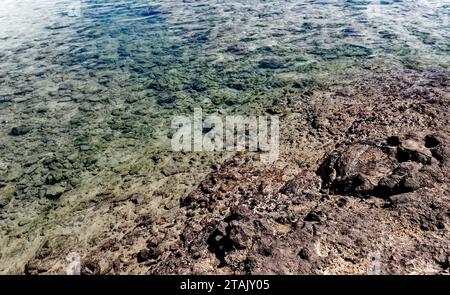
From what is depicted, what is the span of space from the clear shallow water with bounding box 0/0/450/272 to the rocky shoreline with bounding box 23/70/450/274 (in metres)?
0.91

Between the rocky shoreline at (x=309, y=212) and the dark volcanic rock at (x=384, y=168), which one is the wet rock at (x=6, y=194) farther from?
the dark volcanic rock at (x=384, y=168)

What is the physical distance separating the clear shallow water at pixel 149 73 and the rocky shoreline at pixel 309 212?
0.91 metres

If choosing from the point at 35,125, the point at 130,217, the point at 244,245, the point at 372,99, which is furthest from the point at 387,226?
the point at 35,125

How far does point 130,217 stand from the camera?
6.95m

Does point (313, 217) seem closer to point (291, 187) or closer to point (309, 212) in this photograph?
point (309, 212)

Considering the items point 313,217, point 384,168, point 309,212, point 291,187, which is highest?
point 384,168

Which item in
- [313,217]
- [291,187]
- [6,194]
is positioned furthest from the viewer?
[6,194]

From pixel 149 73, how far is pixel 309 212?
9.71 m

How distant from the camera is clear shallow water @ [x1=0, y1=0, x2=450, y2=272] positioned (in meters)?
8.16

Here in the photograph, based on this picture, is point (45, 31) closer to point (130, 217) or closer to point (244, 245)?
point (130, 217)

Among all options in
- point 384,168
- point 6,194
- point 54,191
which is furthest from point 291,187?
point 6,194

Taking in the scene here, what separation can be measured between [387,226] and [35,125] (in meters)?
9.90

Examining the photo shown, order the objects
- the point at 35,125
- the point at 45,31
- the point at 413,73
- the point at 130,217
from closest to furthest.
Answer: the point at 130,217 → the point at 35,125 → the point at 413,73 → the point at 45,31

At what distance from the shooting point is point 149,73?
526 inches
